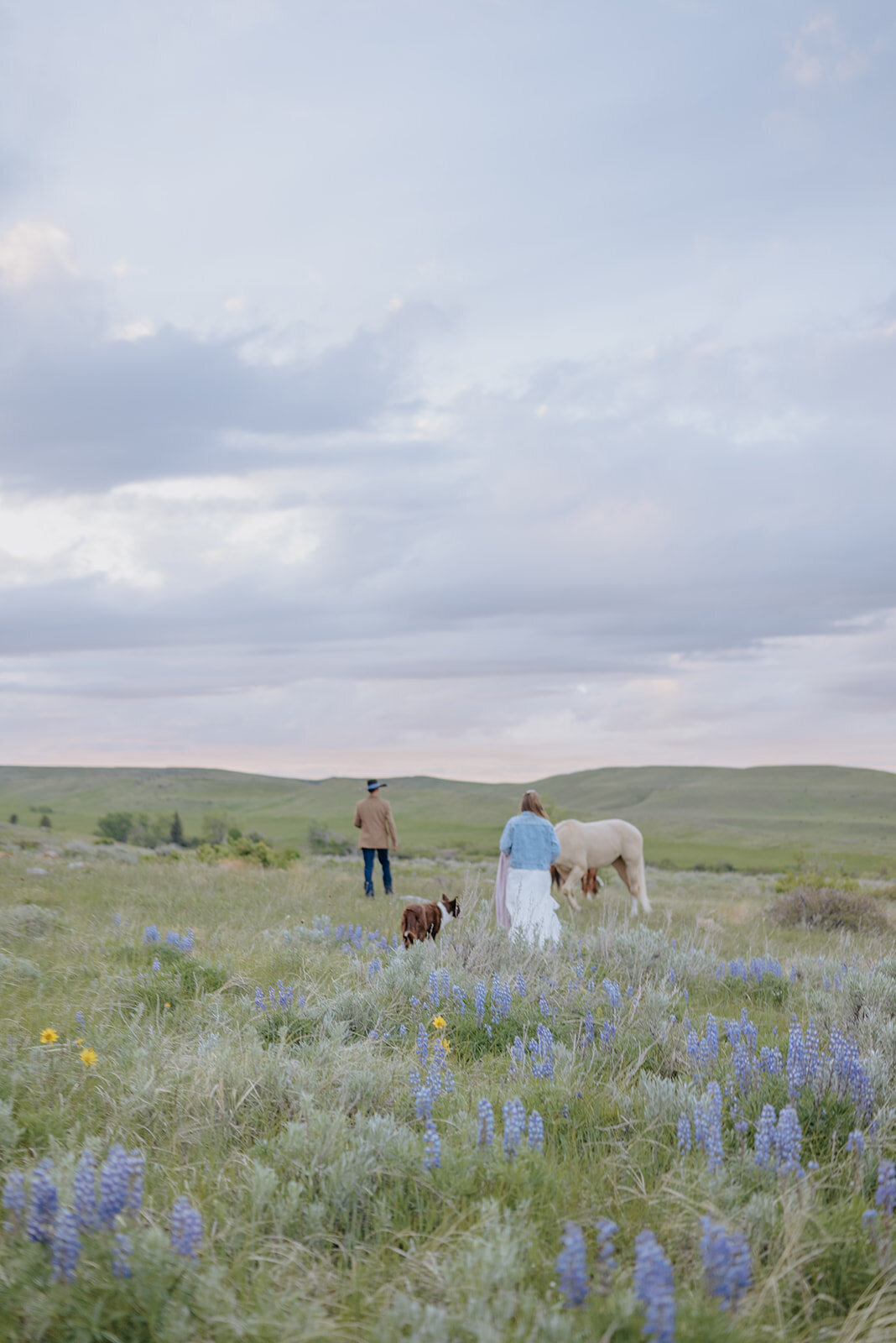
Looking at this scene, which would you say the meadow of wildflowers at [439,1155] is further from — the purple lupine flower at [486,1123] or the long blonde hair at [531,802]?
the long blonde hair at [531,802]

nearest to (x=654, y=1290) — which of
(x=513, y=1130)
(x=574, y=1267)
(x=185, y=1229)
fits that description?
(x=574, y=1267)

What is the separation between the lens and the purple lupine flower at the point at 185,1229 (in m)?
2.72

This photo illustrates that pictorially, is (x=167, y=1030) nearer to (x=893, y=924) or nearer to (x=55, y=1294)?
(x=55, y=1294)

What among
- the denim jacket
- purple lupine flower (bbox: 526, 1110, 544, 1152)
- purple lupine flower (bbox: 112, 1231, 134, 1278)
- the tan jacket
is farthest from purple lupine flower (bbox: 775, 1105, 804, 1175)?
the tan jacket

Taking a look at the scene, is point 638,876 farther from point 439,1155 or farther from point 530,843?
point 439,1155

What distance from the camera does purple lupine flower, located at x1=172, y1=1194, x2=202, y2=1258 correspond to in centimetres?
272

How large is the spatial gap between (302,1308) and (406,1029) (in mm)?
3139

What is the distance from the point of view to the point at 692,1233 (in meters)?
3.09

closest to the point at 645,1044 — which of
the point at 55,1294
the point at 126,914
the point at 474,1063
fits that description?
the point at 474,1063

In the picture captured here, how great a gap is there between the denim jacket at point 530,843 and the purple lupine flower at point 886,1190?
7962mm

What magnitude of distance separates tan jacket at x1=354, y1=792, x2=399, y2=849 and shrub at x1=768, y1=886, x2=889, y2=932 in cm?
740

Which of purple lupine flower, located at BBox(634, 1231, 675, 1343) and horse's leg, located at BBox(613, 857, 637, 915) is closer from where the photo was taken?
purple lupine flower, located at BBox(634, 1231, 675, 1343)

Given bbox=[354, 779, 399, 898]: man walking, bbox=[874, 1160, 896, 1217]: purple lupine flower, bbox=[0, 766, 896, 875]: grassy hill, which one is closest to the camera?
bbox=[874, 1160, 896, 1217]: purple lupine flower

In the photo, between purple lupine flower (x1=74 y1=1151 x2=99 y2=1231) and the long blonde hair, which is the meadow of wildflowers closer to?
purple lupine flower (x1=74 y1=1151 x2=99 y2=1231)
